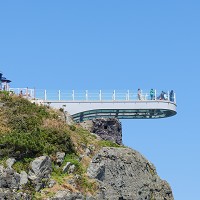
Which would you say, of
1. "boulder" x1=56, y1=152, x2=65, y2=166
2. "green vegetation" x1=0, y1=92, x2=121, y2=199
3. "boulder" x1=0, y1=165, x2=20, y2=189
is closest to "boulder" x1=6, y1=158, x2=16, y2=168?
"green vegetation" x1=0, y1=92, x2=121, y2=199

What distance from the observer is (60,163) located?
6831 centimetres

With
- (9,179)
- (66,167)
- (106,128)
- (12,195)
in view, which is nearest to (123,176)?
(66,167)

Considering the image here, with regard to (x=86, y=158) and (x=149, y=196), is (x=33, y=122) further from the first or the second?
(x=149, y=196)

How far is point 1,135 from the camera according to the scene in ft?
228

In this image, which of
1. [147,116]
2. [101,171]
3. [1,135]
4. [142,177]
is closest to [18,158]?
[1,135]

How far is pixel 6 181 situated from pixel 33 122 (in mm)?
10234

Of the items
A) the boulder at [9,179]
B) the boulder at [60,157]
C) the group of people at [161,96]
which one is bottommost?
the boulder at [9,179]

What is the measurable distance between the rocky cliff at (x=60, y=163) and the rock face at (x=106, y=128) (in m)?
8.90

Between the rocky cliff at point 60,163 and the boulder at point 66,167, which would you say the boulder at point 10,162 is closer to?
the rocky cliff at point 60,163

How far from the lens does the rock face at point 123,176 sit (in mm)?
71062

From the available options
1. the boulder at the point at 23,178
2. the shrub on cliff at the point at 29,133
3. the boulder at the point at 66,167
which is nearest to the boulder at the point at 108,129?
the shrub on cliff at the point at 29,133

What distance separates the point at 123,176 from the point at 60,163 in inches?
304

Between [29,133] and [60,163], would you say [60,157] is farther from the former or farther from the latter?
[29,133]

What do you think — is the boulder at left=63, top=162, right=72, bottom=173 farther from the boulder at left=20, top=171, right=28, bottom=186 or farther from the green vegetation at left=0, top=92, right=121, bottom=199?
the boulder at left=20, top=171, right=28, bottom=186
